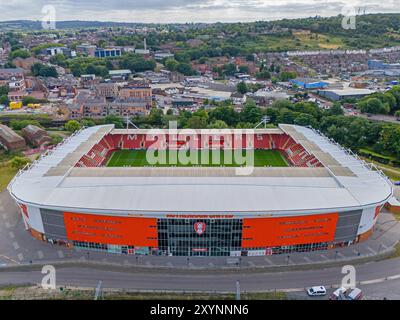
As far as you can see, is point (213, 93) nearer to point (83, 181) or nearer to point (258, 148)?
point (258, 148)

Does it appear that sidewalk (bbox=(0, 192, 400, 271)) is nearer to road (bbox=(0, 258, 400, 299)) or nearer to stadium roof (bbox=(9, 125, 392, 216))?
road (bbox=(0, 258, 400, 299))

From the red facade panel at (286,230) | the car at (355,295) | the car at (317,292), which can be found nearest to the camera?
the car at (355,295)

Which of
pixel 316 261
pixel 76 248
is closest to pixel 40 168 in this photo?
pixel 76 248

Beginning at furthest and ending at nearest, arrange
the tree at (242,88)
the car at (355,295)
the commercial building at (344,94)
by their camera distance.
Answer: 1. the tree at (242,88)
2. the commercial building at (344,94)
3. the car at (355,295)

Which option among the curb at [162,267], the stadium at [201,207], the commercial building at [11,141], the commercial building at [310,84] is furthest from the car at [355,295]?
the commercial building at [310,84]

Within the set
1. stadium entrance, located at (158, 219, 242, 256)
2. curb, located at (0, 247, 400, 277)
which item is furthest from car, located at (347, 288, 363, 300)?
stadium entrance, located at (158, 219, 242, 256)

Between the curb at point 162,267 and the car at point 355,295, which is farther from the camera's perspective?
the curb at point 162,267

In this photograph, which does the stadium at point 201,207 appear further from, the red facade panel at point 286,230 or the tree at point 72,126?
the tree at point 72,126
